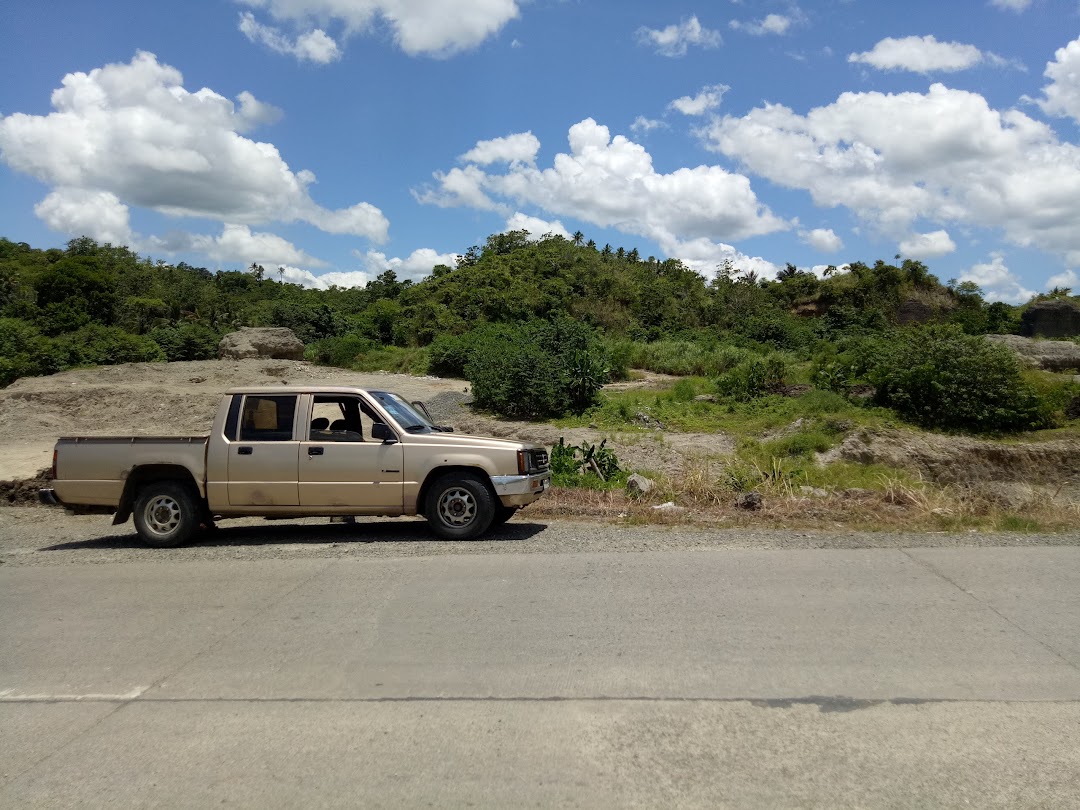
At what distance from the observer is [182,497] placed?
978cm

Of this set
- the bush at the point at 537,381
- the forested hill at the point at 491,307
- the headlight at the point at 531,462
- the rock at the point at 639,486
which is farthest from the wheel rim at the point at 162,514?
the forested hill at the point at 491,307

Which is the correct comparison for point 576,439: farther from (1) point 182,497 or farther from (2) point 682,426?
(1) point 182,497

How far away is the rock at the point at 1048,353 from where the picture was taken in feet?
83.2

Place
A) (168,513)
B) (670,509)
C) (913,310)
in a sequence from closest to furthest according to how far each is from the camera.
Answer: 1. (168,513)
2. (670,509)
3. (913,310)

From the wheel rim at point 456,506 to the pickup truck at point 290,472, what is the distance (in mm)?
12

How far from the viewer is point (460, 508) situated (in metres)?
9.60

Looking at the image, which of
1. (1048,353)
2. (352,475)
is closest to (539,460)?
(352,475)

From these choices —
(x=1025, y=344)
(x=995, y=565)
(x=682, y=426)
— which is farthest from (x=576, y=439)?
(x=1025, y=344)

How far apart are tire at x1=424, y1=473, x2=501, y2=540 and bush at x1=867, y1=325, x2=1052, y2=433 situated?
1539 cm

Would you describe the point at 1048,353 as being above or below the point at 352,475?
above

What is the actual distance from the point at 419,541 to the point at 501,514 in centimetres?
105

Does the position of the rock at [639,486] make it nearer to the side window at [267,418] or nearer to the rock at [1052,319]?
the side window at [267,418]

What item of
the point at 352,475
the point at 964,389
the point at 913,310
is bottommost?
the point at 352,475

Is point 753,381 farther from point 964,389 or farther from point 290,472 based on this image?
point 290,472
